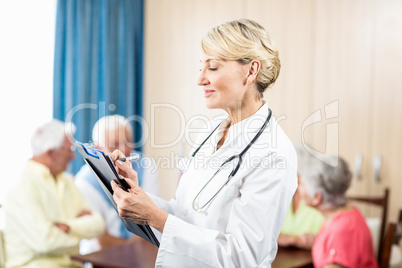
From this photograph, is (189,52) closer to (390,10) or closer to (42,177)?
(390,10)

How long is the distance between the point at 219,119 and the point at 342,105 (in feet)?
6.75

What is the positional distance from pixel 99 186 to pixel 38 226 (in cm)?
81

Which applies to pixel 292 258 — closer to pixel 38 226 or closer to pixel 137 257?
pixel 137 257

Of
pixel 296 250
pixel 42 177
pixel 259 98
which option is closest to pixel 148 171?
pixel 42 177

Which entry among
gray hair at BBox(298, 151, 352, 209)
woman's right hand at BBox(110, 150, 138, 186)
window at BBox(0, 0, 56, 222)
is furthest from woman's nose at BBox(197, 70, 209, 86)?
window at BBox(0, 0, 56, 222)

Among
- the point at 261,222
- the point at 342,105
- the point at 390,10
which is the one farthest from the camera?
the point at 342,105

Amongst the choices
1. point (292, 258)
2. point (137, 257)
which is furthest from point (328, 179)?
point (137, 257)

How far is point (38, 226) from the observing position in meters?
2.30

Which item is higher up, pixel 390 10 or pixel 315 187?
pixel 390 10

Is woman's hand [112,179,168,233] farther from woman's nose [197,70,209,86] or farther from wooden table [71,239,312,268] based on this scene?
wooden table [71,239,312,268]

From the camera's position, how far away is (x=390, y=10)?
317cm

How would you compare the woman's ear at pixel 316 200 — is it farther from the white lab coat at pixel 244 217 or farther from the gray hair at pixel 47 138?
the gray hair at pixel 47 138

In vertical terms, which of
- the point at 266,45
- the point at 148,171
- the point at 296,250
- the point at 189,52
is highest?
the point at 189,52

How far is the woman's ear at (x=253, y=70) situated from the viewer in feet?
4.20
